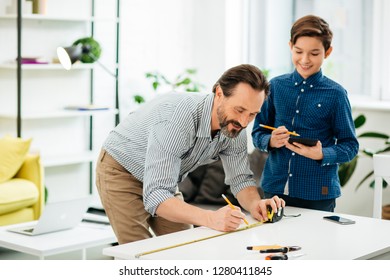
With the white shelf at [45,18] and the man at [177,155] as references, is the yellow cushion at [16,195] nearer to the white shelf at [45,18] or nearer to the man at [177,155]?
the white shelf at [45,18]

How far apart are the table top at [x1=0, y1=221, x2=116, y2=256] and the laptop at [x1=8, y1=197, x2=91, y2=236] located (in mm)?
34

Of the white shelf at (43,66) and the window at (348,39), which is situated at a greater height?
the window at (348,39)

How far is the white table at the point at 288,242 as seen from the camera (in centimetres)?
226

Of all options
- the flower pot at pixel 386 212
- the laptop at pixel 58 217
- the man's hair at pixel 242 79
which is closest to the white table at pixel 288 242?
the man's hair at pixel 242 79

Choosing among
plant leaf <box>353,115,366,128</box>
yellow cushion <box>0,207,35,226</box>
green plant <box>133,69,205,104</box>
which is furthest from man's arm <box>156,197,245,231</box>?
green plant <box>133,69,205,104</box>

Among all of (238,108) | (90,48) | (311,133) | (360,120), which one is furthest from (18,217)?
(238,108)

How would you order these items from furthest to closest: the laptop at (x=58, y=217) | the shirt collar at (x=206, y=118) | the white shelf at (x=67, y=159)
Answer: the white shelf at (x=67, y=159) < the laptop at (x=58, y=217) < the shirt collar at (x=206, y=118)

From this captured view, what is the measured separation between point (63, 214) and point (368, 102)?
2.55 metres

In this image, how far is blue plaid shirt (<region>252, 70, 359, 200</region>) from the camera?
2979mm

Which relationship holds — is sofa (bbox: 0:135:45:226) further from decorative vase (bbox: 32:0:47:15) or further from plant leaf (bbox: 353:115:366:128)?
plant leaf (bbox: 353:115:366:128)

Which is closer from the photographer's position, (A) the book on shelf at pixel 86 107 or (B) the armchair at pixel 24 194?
(B) the armchair at pixel 24 194

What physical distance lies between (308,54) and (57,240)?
197 centimetres
